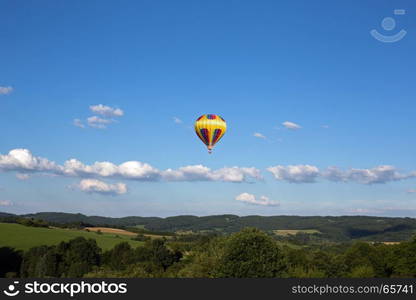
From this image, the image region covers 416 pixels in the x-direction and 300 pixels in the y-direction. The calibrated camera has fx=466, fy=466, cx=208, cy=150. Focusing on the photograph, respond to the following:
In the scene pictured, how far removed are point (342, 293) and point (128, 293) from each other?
15.2 metres

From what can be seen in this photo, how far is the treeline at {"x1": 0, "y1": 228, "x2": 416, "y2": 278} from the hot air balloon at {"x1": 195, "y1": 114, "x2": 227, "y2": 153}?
1751cm

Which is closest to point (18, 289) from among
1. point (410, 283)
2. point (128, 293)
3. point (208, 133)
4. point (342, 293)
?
point (128, 293)

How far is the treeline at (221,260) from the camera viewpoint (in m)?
65.6

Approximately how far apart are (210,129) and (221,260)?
23.4 meters

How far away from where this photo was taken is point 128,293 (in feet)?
104

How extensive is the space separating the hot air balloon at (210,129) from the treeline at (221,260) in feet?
57.4

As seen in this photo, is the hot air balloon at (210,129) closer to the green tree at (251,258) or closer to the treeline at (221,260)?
the treeline at (221,260)

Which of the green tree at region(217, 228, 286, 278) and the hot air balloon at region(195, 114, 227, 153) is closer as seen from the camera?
the green tree at region(217, 228, 286, 278)

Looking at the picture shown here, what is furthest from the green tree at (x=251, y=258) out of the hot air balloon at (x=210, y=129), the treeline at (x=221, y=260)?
the hot air balloon at (x=210, y=129)

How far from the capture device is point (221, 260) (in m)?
67.2

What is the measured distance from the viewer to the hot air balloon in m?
80.3

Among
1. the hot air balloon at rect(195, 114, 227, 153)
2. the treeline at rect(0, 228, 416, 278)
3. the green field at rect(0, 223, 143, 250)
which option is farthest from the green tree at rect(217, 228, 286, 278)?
the green field at rect(0, 223, 143, 250)

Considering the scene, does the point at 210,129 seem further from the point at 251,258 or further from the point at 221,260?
the point at 251,258

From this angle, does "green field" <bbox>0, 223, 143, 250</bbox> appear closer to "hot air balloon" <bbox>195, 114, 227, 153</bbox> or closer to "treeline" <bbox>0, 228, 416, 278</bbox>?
"treeline" <bbox>0, 228, 416, 278</bbox>
